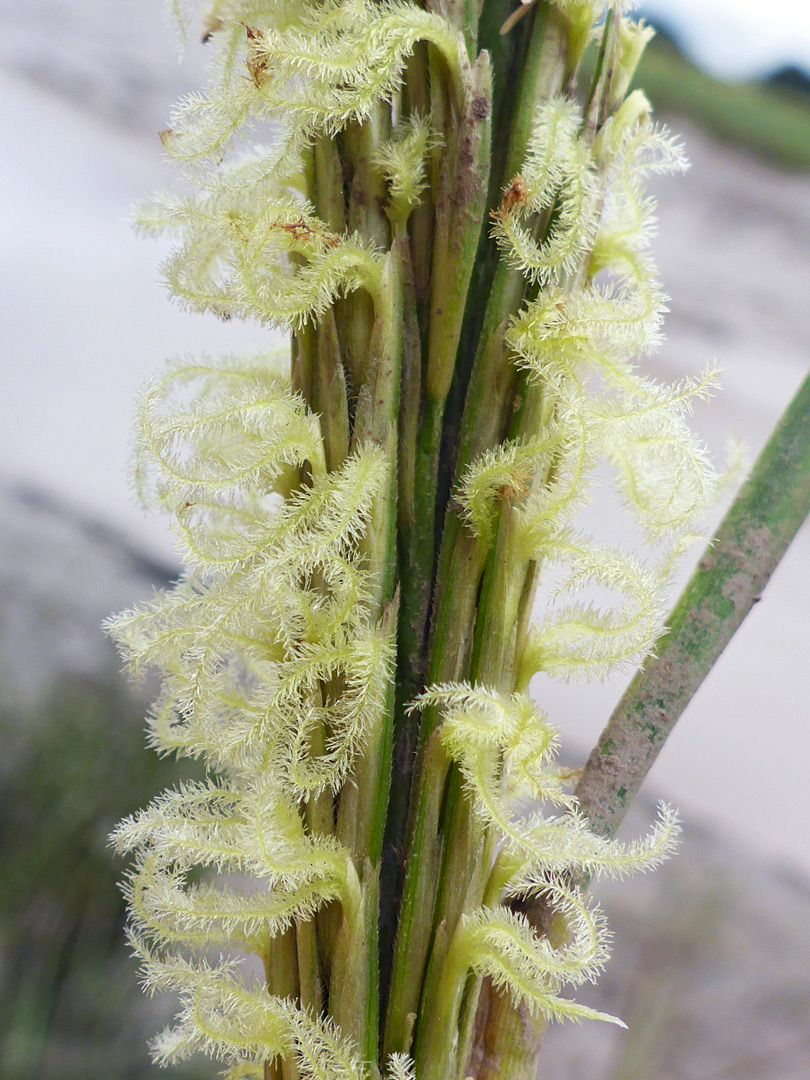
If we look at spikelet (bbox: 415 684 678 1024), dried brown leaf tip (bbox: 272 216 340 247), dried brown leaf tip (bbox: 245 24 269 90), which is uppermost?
dried brown leaf tip (bbox: 245 24 269 90)

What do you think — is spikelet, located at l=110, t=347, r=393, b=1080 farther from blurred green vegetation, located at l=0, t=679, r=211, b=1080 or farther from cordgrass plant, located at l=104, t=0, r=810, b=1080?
blurred green vegetation, located at l=0, t=679, r=211, b=1080

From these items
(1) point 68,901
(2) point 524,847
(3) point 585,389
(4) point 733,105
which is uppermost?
(4) point 733,105

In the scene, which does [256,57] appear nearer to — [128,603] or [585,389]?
[585,389]

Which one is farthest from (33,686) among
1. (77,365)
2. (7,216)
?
(7,216)

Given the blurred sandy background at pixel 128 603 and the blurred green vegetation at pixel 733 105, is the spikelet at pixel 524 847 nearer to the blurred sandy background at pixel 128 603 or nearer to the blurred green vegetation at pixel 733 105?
the blurred sandy background at pixel 128 603

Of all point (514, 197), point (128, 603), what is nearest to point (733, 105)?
point (514, 197)

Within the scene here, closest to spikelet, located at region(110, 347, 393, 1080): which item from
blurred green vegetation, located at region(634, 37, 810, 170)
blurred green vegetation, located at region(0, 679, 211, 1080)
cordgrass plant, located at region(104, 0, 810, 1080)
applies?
cordgrass plant, located at region(104, 0, 810, 1080)
